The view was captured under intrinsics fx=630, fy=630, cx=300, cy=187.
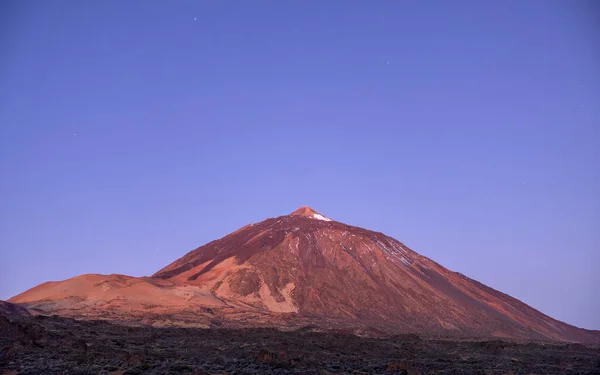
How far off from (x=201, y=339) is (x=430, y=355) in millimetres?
14829

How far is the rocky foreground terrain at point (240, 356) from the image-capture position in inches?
1048

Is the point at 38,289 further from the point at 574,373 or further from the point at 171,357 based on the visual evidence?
the point at 574,373

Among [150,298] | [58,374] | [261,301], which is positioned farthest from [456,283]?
[58,374]

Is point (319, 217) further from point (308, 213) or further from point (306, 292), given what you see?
point (306, 292)

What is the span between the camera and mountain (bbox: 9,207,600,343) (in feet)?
254

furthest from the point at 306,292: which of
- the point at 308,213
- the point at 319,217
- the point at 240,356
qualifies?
the point at 240,356

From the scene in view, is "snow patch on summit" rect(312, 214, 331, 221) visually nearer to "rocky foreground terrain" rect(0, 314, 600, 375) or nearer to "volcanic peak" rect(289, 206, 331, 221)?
"volcanic peak" rect(289, 206, 331, 221)

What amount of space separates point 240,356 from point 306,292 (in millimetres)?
63575

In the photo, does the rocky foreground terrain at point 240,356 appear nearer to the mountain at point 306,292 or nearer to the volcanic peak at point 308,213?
the mountain at point 306,292

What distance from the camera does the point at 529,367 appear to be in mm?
31344

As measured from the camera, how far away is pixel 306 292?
311 feet

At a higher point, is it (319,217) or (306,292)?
(319,217)

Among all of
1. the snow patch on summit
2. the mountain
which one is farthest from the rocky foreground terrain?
the snow patch on summit

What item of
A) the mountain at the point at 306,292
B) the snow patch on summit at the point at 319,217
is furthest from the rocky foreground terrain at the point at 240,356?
the snow patch on summit at the point at 319,217
